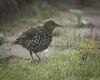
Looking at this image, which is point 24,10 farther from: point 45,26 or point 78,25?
point 45,26

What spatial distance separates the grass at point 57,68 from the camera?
771 cm

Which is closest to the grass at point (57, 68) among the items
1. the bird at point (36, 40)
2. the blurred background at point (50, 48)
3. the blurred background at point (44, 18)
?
the blurred background at point (50, 48)

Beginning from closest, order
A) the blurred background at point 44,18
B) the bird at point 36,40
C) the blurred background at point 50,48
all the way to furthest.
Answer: the blurred background at point 50,48 → the bird at point 36,40 → the blurred background at point 44,18

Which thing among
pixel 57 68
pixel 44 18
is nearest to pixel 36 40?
pixel 57 68

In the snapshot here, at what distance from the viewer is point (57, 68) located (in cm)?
799

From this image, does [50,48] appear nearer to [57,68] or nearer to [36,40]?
[36,40]

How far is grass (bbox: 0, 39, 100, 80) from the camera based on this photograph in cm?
771

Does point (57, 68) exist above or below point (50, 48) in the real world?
below

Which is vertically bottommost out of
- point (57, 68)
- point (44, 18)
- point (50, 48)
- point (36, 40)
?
point (57, 68)

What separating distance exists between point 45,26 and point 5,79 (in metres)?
2.47

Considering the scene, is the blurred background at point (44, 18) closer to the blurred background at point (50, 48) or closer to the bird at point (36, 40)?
the blurred background at point (50, 48)

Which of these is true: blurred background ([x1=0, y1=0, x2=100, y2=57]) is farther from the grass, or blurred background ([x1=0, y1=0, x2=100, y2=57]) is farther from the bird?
the grass

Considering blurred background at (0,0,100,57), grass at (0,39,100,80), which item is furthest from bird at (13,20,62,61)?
blurred background at (0,0,100,57)

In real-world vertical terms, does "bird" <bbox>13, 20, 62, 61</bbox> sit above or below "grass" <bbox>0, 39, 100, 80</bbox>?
above
